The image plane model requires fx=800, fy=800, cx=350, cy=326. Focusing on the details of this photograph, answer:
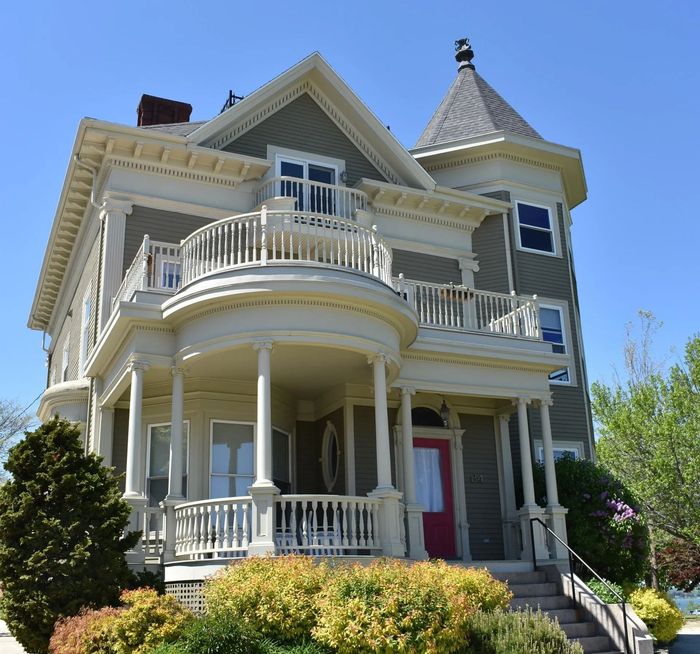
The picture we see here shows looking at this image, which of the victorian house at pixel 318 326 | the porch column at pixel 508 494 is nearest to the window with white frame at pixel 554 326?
the victorian house at pixel 318 326

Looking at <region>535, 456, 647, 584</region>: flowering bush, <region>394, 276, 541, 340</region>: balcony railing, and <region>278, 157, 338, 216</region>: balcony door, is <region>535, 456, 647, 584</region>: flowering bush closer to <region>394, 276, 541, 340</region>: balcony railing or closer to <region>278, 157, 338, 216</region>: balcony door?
<region>394, 276, 541, 340</region>: balcony railing

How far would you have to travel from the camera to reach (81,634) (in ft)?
30.9

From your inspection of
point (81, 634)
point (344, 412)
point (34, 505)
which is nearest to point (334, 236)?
point (344, 412)

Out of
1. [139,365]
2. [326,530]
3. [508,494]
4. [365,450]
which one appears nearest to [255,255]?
[139,365]

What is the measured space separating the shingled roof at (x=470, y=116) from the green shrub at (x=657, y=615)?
39.2 feet

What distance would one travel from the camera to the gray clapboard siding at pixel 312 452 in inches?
636

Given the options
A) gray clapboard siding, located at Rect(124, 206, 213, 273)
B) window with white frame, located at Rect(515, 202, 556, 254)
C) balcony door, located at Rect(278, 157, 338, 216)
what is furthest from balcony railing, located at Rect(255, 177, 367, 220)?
window with white frame, located at Rect(515, 202, 556, 254)

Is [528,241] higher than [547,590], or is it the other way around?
[528,241]

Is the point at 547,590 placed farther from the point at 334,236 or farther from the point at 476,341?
the point at 334,236

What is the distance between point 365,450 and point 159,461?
4.04 meters

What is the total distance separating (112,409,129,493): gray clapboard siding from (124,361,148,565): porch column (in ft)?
6.91

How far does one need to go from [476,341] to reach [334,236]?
152 inches

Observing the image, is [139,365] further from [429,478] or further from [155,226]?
[429,478]

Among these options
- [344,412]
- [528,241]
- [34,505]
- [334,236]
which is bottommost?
[34,505]
